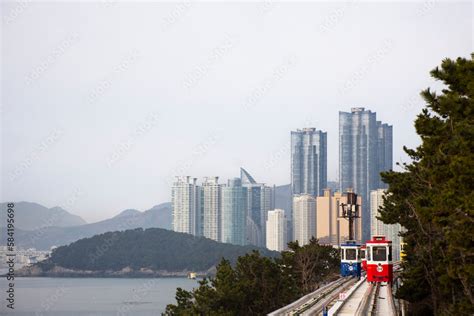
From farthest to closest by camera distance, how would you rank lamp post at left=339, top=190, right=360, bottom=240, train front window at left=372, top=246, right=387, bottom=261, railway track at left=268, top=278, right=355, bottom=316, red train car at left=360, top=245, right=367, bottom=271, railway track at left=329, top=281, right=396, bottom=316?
lamp post at left=339, top=190, right=360, bottom=240
red train car at left=360, top=245, right=367, bottom=271
train front window at left=372, top=246, right=387, bottom=261
railway track at left=329, top=281, right=396, bottom=316
railway track at left=268, top=278, right=355, bottom=316

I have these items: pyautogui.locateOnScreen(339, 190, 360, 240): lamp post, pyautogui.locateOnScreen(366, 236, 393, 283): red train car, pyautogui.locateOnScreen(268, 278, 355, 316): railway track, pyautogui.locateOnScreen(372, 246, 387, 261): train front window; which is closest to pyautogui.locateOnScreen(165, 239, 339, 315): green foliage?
pyautogui.locateOnScreen(339, 190, 360, 240): lamp post

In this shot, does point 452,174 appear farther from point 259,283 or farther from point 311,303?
point 259,283

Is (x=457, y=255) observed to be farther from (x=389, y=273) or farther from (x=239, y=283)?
(x=239, y=283)

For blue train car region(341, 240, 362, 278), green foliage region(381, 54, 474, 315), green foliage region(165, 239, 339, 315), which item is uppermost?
green foliage region(381, 54, 474, 315)

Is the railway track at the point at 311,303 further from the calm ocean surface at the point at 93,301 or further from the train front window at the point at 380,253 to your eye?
the calm ocean surface at the point at 93,301

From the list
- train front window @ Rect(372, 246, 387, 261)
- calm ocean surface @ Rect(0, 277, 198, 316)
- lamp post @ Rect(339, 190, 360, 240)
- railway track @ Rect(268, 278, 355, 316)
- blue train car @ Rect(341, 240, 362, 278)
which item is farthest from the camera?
calm ocean surface @ Rect(0, 277, 198, 316)

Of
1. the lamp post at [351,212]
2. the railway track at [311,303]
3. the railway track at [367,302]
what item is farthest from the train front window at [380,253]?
the lamp post at [351,212]

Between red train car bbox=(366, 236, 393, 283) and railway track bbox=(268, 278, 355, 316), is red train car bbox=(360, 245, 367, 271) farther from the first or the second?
railway track bbox=(268, 278, 355, 316)
